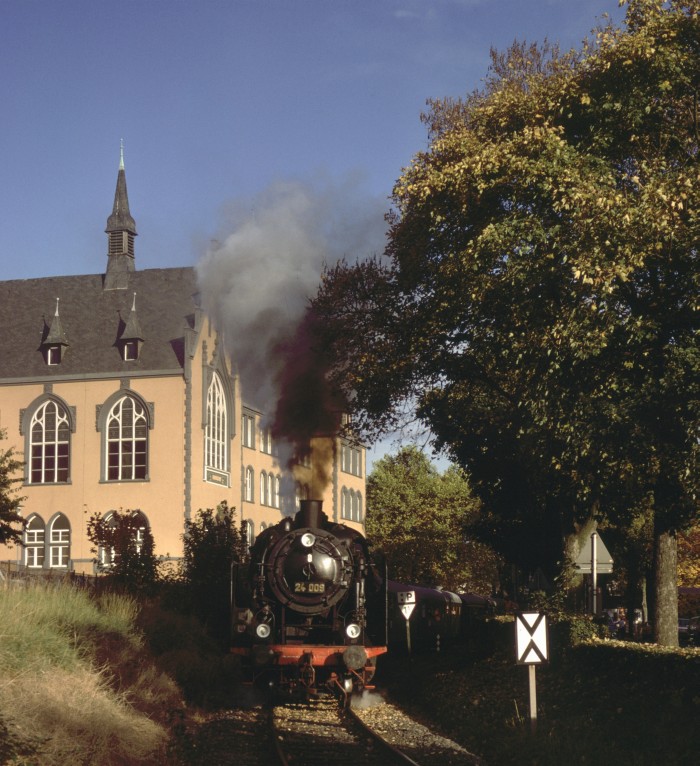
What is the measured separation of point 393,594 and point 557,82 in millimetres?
14557

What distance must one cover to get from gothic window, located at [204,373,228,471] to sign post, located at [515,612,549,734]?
51788 millimetres

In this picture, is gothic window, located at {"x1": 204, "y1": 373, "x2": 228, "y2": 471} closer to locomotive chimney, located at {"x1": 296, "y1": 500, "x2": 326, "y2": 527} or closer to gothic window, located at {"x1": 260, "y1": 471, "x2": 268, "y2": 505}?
gothic window, located at {"x1": 260, "y1": 471, "x2": 268, "y2": 505}

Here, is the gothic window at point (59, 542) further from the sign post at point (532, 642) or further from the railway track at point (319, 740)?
the sign post at point (532, 642)

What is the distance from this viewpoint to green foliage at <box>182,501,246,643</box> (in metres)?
31.3

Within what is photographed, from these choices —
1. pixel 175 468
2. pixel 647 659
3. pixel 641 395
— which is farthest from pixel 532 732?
pixel 175 468

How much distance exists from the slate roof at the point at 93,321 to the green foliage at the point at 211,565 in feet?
105

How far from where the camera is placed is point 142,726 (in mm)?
14602

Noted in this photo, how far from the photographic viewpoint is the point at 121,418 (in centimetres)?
6675

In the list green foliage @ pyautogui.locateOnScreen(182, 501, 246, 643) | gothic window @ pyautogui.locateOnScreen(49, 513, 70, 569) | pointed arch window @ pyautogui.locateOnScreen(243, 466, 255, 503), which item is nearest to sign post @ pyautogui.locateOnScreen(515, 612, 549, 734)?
green foliage @ pyautogui.locateOnScreen(182, 501, 246, 643)

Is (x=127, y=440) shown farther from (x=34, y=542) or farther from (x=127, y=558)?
(x=127, y=558)

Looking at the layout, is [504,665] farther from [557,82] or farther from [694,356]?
[557,82]

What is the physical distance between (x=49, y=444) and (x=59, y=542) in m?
5.87

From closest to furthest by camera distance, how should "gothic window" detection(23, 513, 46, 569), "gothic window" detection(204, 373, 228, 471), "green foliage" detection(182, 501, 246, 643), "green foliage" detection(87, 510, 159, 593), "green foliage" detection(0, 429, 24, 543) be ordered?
"green foliage" detection(182, 501, 246, 643), "green foliage" detection(87, 510, 159, 593), "green foliage" detection(0, 429, 24, 543), "gothic window" detection(23, 513, 46, 569), "gothic window" detection(204, 373, 228, 471)

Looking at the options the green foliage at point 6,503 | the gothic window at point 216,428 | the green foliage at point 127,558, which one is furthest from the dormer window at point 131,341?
the green foliage at point 127,558
